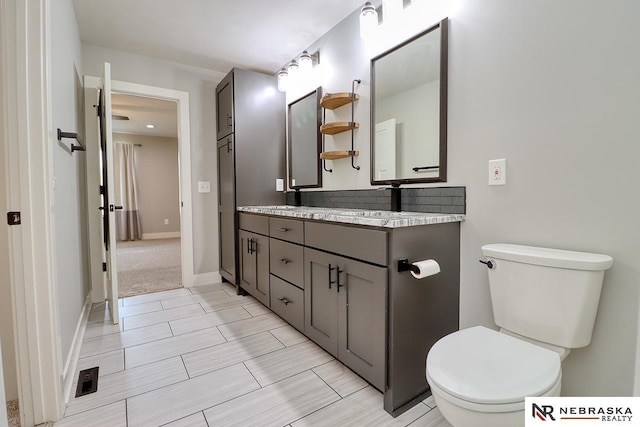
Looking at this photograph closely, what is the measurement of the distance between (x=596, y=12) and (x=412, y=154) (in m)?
0.93

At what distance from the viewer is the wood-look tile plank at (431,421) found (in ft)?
4.13

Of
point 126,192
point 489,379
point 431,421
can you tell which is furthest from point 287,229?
point 126,192

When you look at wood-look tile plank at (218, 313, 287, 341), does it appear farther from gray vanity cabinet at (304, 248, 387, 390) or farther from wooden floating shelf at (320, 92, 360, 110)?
wooden floating shelf at (320, 92, 360, 110)

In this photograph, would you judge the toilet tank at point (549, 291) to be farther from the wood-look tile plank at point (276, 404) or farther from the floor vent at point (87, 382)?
the floor vent at point (87, 382)

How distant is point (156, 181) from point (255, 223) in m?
5.47

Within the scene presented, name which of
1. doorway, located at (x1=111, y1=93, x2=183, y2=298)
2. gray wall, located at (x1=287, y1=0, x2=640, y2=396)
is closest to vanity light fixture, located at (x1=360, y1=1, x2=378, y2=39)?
gray wall, located at (x1=287, y1=0, x2=640, y2=396)

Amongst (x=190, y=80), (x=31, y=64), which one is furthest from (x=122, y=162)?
(x=31, y=64)

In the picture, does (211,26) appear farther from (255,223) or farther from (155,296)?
(155,296)

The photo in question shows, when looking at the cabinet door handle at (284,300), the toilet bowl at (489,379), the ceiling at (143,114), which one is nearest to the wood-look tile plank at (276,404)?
the cabinet door handle at (284,300)

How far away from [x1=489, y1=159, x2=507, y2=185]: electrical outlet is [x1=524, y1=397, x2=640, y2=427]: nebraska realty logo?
86cm

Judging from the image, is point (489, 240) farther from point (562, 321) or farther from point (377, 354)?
point (377, 354)

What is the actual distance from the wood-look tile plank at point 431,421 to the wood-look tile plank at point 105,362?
159 cm

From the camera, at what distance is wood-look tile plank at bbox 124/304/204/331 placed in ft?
7.51

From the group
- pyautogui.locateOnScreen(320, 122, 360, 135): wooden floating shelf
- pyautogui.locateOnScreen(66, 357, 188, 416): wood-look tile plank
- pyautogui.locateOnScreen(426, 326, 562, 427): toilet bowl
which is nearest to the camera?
pyautogui.locateOnScreen(426, 326, 562, 427): toilet bowl
